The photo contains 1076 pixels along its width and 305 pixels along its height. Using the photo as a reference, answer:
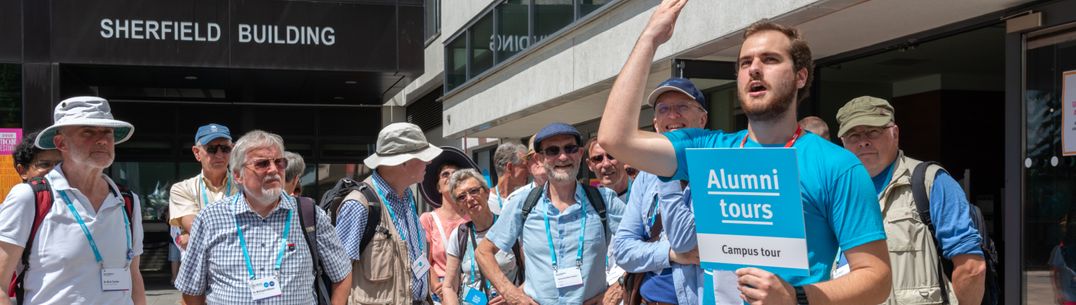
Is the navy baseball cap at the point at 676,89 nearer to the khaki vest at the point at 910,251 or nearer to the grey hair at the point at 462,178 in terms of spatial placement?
the khaki vest at the point at 910,251

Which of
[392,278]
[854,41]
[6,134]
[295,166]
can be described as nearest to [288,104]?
[6,134]

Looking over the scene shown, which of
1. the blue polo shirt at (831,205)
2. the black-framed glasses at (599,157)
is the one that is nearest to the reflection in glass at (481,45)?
the black-framed glasses at (599,157)

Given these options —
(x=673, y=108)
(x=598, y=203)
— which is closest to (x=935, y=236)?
(x=673, y=108)

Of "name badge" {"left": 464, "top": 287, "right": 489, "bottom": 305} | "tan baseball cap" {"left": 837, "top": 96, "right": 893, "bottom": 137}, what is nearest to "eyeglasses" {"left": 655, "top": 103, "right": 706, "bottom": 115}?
"tan baseball cap" {"left": 837, "top": 96, "right": 893, "bottom": 137}

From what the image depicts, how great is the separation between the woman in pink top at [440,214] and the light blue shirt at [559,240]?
987 mm

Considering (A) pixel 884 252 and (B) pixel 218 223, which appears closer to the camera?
(A) pixel 884 252

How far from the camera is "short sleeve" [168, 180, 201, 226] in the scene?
19.8 feet

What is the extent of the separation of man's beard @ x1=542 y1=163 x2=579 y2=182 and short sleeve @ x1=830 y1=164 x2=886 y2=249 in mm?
2732

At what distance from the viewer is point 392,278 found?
4.66 metres

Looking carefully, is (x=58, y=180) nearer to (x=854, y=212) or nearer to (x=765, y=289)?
(x=765, y=289)

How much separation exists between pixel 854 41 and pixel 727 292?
6.01 m

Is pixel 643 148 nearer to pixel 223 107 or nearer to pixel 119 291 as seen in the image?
pixel 119 291

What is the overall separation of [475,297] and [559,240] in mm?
864

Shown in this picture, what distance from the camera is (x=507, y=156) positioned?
7941 millimetres
